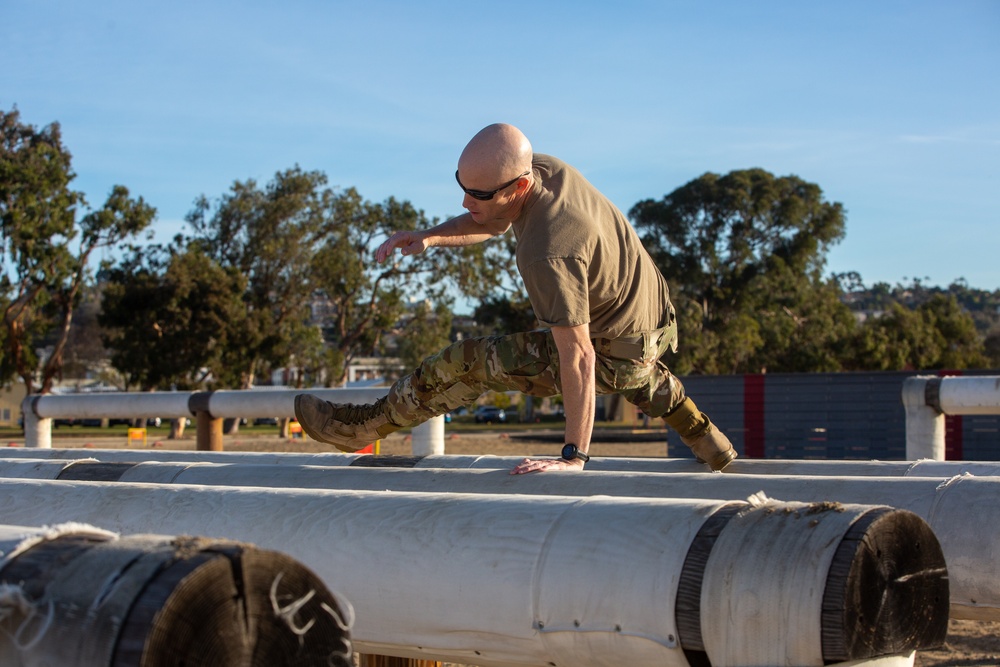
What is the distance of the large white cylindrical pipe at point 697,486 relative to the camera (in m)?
3.12

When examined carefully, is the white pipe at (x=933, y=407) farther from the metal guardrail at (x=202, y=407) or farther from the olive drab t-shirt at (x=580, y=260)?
the olive drab t-shirt at (x=580, y=260)

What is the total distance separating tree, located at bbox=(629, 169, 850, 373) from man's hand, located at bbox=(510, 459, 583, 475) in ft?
156

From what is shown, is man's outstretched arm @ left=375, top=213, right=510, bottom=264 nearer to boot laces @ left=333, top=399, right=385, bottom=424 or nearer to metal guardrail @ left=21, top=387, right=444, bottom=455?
boot laces @ left=333, top=399, right=385, bottom=424

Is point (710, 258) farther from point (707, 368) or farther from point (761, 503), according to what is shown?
point (761, 503)

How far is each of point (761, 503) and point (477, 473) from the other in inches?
66.9

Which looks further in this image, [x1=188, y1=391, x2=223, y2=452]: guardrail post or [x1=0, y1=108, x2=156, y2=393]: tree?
[x1=0, y1=108, x2=156, y2=393]: tree

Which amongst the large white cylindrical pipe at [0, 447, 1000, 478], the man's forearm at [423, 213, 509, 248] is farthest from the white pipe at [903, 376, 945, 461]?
the man's forearm at [423, 213, 509, 248]

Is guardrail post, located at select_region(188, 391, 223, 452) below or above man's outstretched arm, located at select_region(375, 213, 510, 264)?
below

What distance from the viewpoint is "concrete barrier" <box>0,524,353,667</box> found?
1.75m

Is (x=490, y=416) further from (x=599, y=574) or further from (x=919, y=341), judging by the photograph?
(x=599, y=574)

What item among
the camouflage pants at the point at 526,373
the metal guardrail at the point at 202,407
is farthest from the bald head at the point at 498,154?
the metal guardrail at the point at 202,407

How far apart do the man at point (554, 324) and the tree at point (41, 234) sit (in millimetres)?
34125

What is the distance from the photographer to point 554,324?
4102mm

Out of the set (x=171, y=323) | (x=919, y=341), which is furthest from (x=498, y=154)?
(x=919, y=341)
